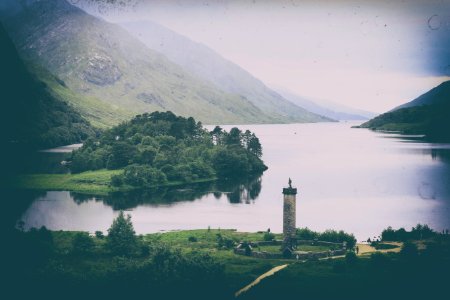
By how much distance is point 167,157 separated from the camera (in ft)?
531

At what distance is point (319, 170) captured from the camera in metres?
175

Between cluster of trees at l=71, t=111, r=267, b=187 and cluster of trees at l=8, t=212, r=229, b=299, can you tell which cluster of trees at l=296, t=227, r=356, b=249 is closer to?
cluster of trees at l=8, t=212, r=229, b=299

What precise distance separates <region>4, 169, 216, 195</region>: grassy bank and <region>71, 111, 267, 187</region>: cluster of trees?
3041 millimetres

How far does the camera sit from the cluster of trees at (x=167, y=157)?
495 ft

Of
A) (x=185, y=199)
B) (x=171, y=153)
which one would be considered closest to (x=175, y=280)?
(x=185, y=199)

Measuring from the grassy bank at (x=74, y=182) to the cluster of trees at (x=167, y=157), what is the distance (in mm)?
3041

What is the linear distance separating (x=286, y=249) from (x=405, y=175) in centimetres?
9640

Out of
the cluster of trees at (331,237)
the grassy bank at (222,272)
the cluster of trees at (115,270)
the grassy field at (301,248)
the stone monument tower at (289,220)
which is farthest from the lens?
the cluster of trees at (331,237)

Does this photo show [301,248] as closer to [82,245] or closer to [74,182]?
[82,245]

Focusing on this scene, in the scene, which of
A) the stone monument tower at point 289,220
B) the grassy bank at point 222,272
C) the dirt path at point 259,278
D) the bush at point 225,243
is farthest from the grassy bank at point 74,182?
the dirt path at point 259,278

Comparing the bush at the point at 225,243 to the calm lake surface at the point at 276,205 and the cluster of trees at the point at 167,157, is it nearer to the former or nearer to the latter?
the calm lake surface at the point at 276,205

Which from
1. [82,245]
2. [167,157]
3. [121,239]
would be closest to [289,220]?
[121,239]

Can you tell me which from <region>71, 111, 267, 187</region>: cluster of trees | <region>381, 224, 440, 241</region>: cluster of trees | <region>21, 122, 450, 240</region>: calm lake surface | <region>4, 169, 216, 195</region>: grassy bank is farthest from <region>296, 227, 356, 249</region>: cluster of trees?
<region>71, 111, 267, 187</region>: cluster of trees

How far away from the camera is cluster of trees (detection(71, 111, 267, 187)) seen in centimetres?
15100
